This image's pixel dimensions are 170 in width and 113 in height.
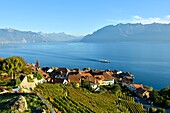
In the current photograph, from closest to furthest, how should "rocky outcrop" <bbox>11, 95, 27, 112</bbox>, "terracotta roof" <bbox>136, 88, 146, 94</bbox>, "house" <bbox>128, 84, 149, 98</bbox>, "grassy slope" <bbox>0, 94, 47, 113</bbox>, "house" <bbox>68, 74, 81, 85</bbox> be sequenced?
"rocky outcrop" <bbox>11, 95, 27, 112</bbox> → "grassy slope" <bbox>0, 94, 47, 113</bbox> → "house" <bbox>128, 84, 149, 98</bbox> → "terracotta roof" <bbox>136, 88, 146, 94</bbox> → "house" <bbox>68, 74, 81, 85</bbox>

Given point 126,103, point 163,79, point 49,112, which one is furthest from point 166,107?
point 163,79

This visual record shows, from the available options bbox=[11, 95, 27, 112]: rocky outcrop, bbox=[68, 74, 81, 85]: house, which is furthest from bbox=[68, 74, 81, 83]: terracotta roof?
bbox=[11, 95, 27, 112]: rocky outcrop

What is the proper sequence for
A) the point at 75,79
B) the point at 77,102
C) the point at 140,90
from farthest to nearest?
the point at 75,79 → the point at 140,90 → the point at 77,102

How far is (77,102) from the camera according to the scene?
20.6 metres

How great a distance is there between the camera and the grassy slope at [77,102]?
18.0 m

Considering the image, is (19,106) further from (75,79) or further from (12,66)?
(75,79)

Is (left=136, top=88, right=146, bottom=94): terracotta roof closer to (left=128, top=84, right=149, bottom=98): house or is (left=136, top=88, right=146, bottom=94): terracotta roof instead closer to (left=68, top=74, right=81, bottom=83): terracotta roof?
(left=128, top=84, right=149, bottom=98): house

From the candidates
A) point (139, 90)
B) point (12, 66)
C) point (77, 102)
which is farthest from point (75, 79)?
point (77, 102)

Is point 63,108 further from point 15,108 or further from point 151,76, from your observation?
point 151,76

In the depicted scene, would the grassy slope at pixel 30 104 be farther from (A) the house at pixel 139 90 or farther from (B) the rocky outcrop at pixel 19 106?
(A) the house at pixel 139 90

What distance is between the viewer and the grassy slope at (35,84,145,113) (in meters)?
18.0

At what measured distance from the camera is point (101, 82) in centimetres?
4584

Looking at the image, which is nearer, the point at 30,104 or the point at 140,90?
the point at 30,104

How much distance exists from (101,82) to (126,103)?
1479cm
